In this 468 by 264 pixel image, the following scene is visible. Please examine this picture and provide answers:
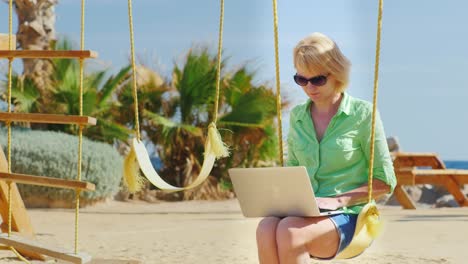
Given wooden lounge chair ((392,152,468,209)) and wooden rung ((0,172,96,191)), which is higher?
wooden rung ((0,172,96,191))

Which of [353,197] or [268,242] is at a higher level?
[353,197]

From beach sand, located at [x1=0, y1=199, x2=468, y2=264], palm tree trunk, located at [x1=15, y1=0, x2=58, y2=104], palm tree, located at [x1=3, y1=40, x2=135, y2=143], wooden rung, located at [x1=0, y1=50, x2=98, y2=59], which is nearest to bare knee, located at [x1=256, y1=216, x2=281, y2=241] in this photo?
wooden rung, located at [x1=0, y1=50, x2=98, y2=59]

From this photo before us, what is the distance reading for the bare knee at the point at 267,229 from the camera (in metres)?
3.06

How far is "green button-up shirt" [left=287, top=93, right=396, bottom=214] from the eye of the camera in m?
3.21

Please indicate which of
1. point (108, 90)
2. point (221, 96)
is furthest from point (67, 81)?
point (221, 96)

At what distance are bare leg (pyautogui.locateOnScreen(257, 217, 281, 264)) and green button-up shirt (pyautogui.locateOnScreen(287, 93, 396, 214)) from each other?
262mm

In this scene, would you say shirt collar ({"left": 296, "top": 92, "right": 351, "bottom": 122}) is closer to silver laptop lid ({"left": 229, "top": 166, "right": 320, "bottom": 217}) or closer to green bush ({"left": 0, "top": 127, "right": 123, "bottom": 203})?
silver laptop lid ({"left": 229, "top": 166, "right": 320, "bottom": 217})

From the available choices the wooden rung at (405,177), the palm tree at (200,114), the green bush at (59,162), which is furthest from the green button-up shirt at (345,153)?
the palm tree at (200,114)

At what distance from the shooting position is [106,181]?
1134 centimetres

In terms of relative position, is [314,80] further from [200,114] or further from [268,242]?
[200,114]

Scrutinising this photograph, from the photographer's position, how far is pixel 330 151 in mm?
3225

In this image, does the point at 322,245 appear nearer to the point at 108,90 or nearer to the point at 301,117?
the point at 301,117

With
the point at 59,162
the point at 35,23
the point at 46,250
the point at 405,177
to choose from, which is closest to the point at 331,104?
the point at 46,250

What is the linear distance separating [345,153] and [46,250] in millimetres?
1745
